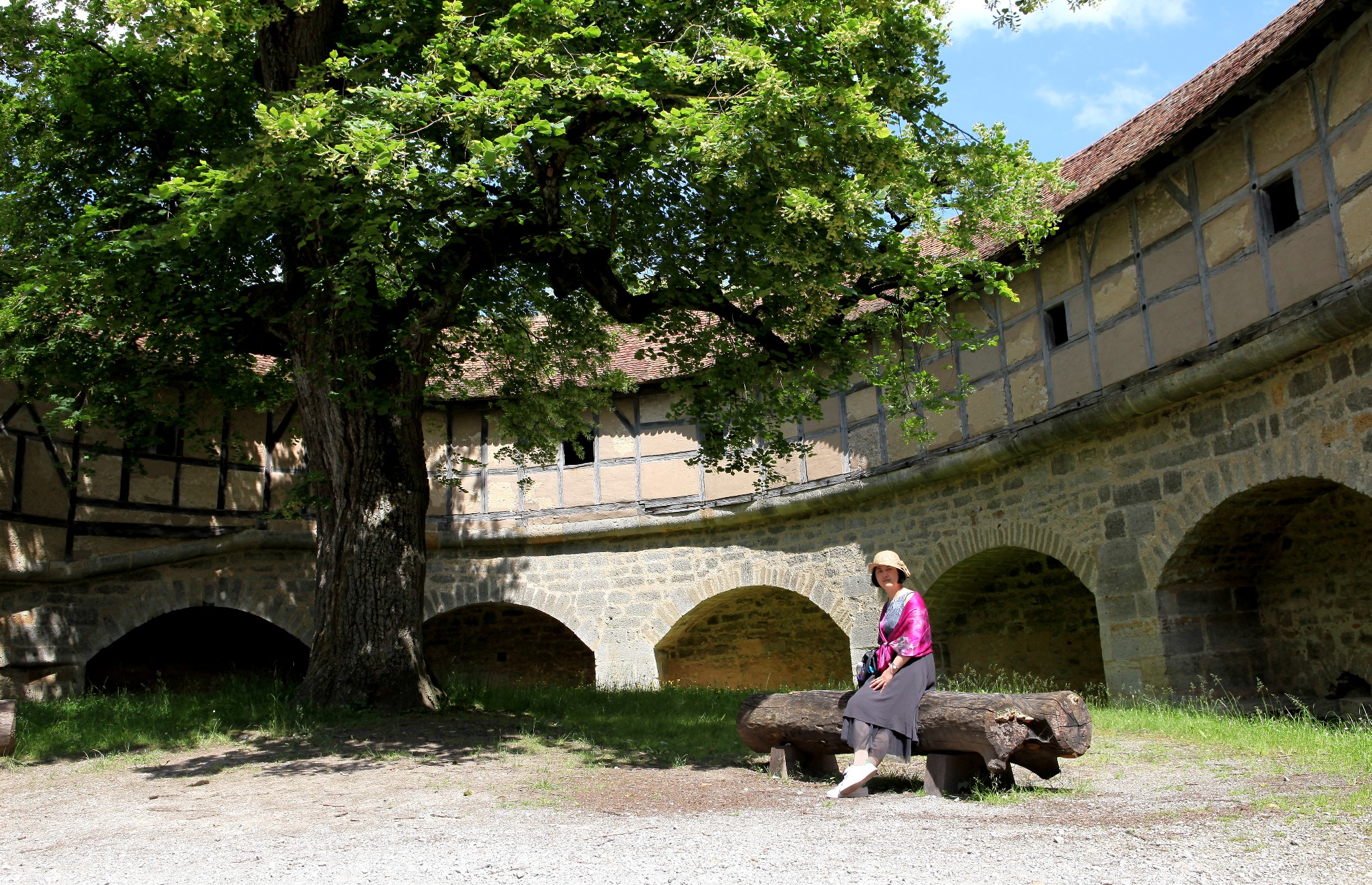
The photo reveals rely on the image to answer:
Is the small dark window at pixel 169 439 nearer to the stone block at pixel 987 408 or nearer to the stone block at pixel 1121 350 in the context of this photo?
the stone block at pixel 987 408

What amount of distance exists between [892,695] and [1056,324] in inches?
256

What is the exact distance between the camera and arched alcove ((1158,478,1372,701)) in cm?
Answer: 841

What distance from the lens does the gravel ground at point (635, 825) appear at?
128 inches

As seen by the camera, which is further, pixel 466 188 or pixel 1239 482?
pixel 1239 482

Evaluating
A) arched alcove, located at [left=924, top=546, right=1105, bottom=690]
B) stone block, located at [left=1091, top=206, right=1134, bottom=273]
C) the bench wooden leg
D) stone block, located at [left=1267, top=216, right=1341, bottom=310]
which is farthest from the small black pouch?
arched alcove, located at [left=924, top=546, right=1105, bottom=690]

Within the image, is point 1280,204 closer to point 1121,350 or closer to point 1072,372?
point 1121,350

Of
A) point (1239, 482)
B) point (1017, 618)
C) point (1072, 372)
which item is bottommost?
point (1017, 618)

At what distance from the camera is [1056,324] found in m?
10.1

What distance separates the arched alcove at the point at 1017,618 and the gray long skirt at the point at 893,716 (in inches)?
252

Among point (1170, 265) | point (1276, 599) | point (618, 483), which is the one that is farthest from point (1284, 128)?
point (618, 483)

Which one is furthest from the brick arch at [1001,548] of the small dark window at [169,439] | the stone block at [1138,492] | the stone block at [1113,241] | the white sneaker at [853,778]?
the small dark window at [169,439]

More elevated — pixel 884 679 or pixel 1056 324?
pixel 1056 324

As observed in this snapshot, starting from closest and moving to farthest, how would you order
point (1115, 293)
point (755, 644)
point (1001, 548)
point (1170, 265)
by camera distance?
1. point (1170, 265)
2. point (1115, 293)
3. point (1001, 548)
4. point (755, 644)

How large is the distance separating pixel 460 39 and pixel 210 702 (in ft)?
17.5
